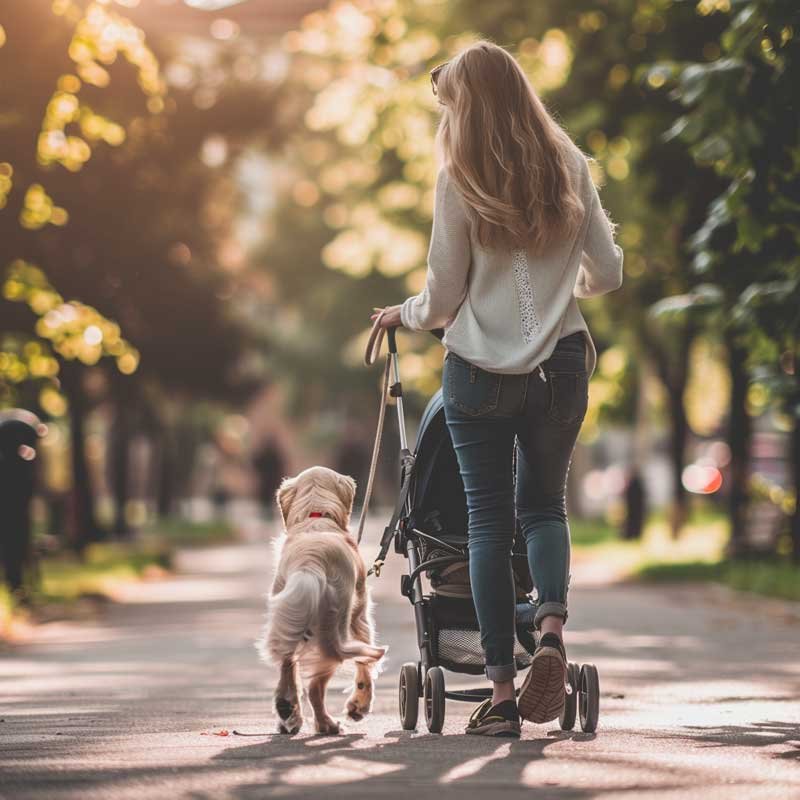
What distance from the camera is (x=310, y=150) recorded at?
53781 millimetres

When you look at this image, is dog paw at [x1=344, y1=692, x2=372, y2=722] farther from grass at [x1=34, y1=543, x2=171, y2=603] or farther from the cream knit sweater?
grass at [x1=34, y1=543, x2=171, y2=603]

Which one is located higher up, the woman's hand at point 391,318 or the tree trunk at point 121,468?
the tree trunk at point 121,468

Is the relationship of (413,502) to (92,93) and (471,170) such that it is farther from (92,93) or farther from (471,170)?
(92,93)

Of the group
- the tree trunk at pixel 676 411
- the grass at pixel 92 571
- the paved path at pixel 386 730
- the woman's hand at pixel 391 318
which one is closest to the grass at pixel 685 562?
the tree trunk at pixel 676 411

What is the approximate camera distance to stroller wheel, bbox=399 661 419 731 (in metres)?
6.27

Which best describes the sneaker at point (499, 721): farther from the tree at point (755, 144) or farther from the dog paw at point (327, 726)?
the tree at point (755, 144)

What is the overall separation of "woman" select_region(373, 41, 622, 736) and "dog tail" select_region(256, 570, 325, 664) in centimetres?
54

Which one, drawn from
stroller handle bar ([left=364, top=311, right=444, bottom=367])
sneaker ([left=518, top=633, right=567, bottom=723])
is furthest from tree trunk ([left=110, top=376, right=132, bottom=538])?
sneaker ([left=518, top=633, right=567, bottom=723])

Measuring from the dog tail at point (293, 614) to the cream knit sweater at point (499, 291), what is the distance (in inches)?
36.5

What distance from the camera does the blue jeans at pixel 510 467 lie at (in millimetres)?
5840

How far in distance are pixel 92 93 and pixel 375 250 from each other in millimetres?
11832

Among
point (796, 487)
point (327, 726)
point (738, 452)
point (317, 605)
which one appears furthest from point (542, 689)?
point (738, 452)

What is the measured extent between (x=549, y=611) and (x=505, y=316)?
3.14 feet

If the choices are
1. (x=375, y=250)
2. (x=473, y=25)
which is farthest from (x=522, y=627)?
(x=375, y=250)
